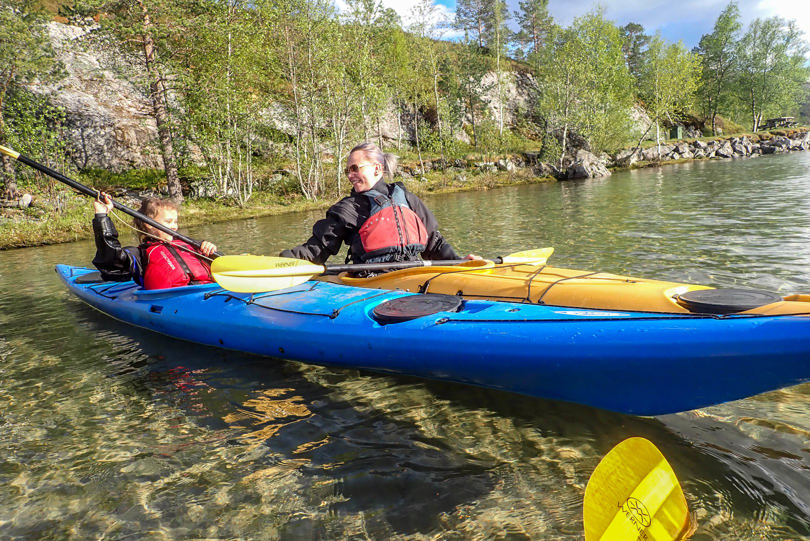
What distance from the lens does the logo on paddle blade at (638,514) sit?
Answer: 150 centimetres

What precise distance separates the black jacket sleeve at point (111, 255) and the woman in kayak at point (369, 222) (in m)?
1.67

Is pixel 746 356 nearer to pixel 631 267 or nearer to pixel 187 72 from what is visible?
pixel 631 267

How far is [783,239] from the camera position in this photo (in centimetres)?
620

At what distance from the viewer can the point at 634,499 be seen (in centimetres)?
154

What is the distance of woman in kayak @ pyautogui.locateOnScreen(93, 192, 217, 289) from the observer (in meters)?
4.22

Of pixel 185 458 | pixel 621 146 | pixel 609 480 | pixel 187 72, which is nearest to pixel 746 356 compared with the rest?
pixel 609 480

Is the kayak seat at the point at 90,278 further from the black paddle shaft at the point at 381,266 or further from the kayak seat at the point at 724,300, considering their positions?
the kayak seat at the point at 724,300

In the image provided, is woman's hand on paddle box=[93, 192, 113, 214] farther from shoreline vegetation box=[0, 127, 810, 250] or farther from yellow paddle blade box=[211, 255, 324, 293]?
shoreline vegetation box=[0, 127, 810, 250]

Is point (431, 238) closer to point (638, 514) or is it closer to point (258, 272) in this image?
point (258, 272)

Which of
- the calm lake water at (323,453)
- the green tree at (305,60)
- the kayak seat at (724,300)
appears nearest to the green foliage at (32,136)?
the green tree at (305,60)

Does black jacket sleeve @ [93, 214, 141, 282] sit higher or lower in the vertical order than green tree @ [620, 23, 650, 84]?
lower

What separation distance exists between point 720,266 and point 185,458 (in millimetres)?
5493

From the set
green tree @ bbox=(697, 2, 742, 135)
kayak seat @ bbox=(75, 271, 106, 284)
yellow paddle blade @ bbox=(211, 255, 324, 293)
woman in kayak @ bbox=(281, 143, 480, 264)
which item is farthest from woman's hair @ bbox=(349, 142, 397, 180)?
green tree @ bbox=(697, 2, 742, 135)

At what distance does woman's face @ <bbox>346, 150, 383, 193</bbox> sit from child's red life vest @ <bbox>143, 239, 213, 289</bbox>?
71.4 inches
